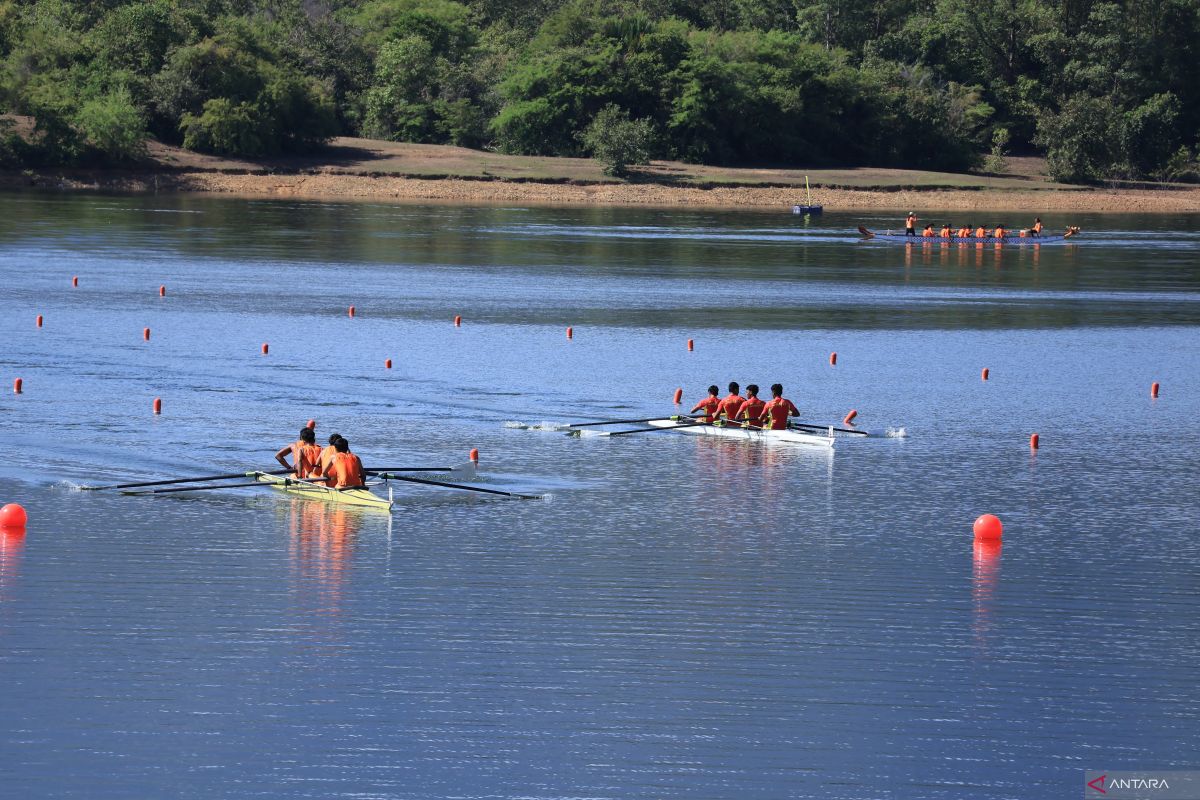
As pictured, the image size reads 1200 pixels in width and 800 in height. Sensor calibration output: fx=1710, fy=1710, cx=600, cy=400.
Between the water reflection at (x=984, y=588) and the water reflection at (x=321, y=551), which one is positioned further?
the water reflection at (x=321, y=551)

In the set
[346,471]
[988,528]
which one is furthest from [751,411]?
[346,471]

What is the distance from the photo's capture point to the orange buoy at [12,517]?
23516 mm

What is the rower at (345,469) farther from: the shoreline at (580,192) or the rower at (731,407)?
the shoreline at (580,192)

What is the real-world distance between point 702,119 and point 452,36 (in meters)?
24.8

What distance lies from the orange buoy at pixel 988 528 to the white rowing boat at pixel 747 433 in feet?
23.5

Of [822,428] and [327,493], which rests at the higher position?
[822,428]

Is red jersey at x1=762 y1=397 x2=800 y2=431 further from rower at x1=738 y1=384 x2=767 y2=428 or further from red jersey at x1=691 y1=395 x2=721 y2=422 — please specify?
→ red jersey at x1=691 y1=395 x2=721 y2=422

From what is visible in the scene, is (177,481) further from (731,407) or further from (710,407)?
(731,407)

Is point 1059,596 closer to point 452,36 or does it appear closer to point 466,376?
point 466,376

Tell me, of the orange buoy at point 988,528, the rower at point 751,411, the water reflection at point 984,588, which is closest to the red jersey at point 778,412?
the rower at point 751,411

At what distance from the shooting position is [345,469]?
2544 centimetres

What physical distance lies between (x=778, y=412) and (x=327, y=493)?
9746 millimetres

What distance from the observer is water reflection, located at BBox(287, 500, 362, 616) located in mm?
20906

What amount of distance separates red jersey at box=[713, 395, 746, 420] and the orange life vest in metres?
8.89
